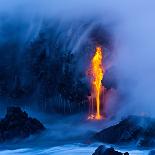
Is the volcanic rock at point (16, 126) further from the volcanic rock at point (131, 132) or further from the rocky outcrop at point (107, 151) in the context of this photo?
the rocky outcrop at point (107, 151)

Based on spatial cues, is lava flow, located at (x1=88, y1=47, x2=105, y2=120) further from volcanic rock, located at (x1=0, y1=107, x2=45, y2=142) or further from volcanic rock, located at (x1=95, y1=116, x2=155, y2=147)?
volcanic rock, located at (x1=95, y1=116, x2=155, y2=147)

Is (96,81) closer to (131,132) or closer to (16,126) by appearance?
(16,126)

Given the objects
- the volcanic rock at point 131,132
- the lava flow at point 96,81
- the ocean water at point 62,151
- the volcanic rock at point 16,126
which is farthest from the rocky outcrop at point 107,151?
the lava flow at point 96,81

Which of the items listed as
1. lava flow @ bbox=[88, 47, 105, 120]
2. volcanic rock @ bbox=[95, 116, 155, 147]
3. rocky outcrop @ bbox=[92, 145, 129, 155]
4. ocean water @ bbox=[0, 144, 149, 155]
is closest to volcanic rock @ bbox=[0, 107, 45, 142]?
ocean water @ bbox=[0, 144, 149, 155]

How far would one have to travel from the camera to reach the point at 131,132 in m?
74.8

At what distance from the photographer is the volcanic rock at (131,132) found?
243 feet

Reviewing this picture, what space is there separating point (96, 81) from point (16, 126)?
16.3 meters

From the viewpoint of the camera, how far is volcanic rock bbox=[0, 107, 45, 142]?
78.4m

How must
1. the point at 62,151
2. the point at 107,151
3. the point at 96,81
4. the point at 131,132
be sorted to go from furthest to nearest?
the point at 96,81 → the point at 131,132 → the point at 62,151 → the point at 107,151

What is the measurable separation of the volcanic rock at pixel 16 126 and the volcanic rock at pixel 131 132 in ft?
25.2

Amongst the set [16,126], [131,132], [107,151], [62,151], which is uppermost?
[16,126]

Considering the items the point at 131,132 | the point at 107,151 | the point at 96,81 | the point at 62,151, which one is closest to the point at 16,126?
the point at 62,151

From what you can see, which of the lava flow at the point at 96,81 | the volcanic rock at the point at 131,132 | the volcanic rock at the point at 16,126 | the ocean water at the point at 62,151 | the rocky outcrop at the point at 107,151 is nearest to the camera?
the rocky outcrop at the point at 107,151

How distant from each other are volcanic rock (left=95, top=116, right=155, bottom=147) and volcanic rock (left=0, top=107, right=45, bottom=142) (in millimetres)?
7675
